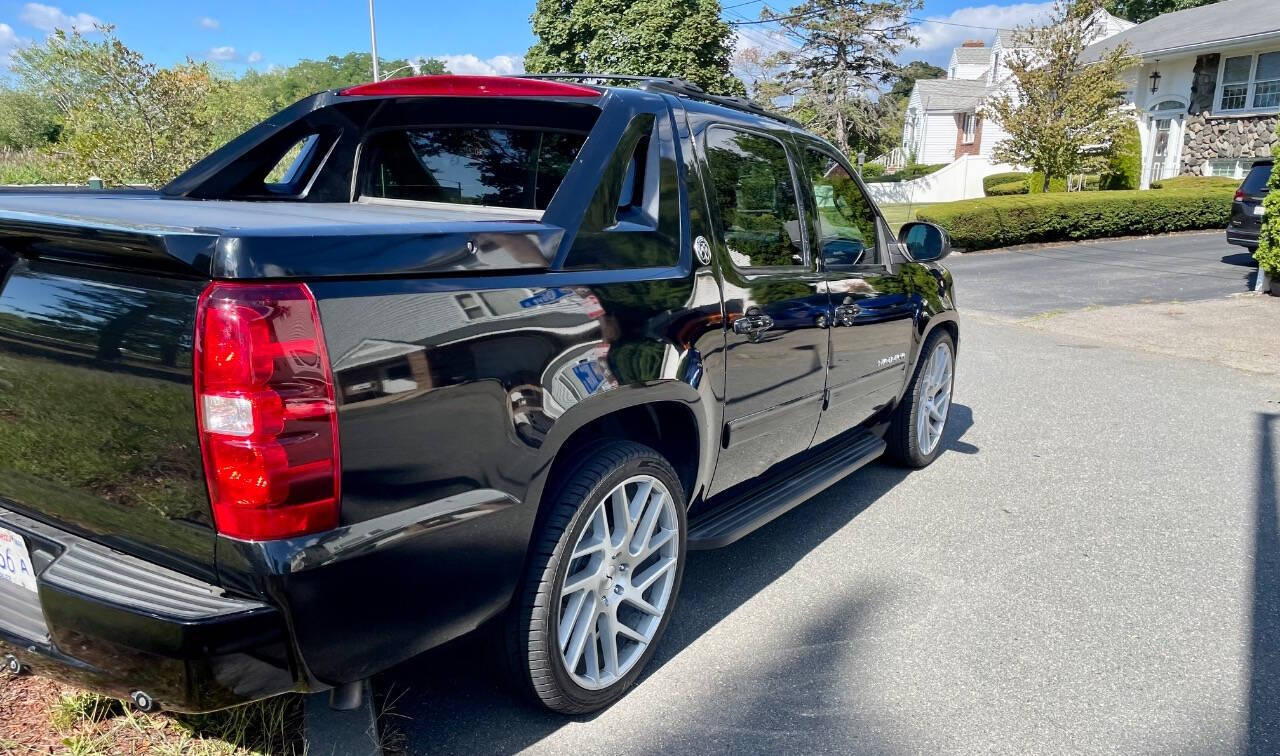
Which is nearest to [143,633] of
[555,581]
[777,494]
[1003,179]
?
[555,581]

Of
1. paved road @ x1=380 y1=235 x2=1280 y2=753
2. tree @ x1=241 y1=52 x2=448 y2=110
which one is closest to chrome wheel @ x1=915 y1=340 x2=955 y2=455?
paved road @ x1=380 y1=235 x2=1280 y2=753

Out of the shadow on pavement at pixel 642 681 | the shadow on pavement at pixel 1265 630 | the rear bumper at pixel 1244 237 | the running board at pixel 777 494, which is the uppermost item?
the rear bumper at pixel 1244 237

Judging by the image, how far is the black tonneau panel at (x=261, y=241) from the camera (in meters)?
1.79

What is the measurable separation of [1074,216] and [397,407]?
2068cm

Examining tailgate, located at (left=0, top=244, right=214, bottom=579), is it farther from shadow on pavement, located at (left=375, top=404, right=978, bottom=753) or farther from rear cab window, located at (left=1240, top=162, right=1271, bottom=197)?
rear cab window, located at (left=1240, top=162, right=1271, bottom=197)

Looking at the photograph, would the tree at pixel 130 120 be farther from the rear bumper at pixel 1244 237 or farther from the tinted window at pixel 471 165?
the rear bumper at pixel 1244 237

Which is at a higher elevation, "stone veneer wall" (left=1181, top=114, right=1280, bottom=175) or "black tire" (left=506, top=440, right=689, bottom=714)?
"stone veneer wall" (left=1181, top=114, right=1280, bottom=175)

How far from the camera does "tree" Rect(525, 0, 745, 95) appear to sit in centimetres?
3005

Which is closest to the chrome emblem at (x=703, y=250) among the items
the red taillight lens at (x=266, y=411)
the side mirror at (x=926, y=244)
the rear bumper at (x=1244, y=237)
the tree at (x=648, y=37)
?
the red taillight lens at (x=266, y=411)

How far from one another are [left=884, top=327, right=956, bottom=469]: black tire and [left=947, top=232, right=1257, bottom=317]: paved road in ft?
22.2

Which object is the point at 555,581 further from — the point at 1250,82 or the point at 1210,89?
the point at 1210,89

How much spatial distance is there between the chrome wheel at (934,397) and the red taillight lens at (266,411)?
3868 mm

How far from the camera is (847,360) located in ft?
13.1

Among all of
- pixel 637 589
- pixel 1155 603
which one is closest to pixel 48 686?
pixel 637 589
